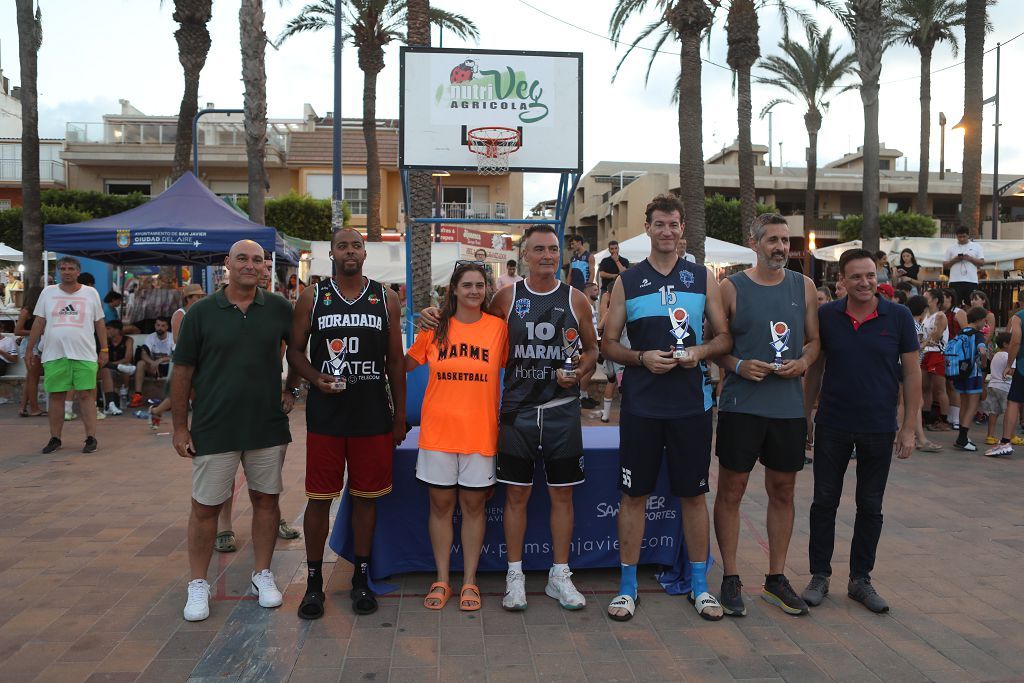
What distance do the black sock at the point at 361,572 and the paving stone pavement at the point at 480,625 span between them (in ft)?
0.46

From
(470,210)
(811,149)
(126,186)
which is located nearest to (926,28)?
(811,149)

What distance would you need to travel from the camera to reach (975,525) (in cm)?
569

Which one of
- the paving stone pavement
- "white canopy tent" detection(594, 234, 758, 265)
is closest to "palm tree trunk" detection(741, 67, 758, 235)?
"white canopy tent" detection(594, 234, 758, 265)

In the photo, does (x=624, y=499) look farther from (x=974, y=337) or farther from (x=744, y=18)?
(x=744, y=18)

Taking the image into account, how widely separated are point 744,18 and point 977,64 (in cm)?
578

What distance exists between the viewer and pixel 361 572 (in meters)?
4.16

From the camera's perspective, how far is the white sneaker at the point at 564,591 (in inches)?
160

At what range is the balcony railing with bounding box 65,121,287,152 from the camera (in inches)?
1358

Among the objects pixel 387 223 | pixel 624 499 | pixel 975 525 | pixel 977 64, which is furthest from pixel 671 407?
pixel 387 223

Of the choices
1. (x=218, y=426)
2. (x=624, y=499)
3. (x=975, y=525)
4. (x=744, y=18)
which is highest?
(x=744, y=18)

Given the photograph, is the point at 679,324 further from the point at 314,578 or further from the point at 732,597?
the point at 314,578

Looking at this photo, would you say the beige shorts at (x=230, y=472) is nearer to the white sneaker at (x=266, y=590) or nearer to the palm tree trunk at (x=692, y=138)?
the white sneaker at (x=266, y=590)

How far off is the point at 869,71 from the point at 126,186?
31.8 meters

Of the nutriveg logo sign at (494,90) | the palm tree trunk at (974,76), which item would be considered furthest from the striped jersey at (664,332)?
the palm tree trunk at (974,76)
